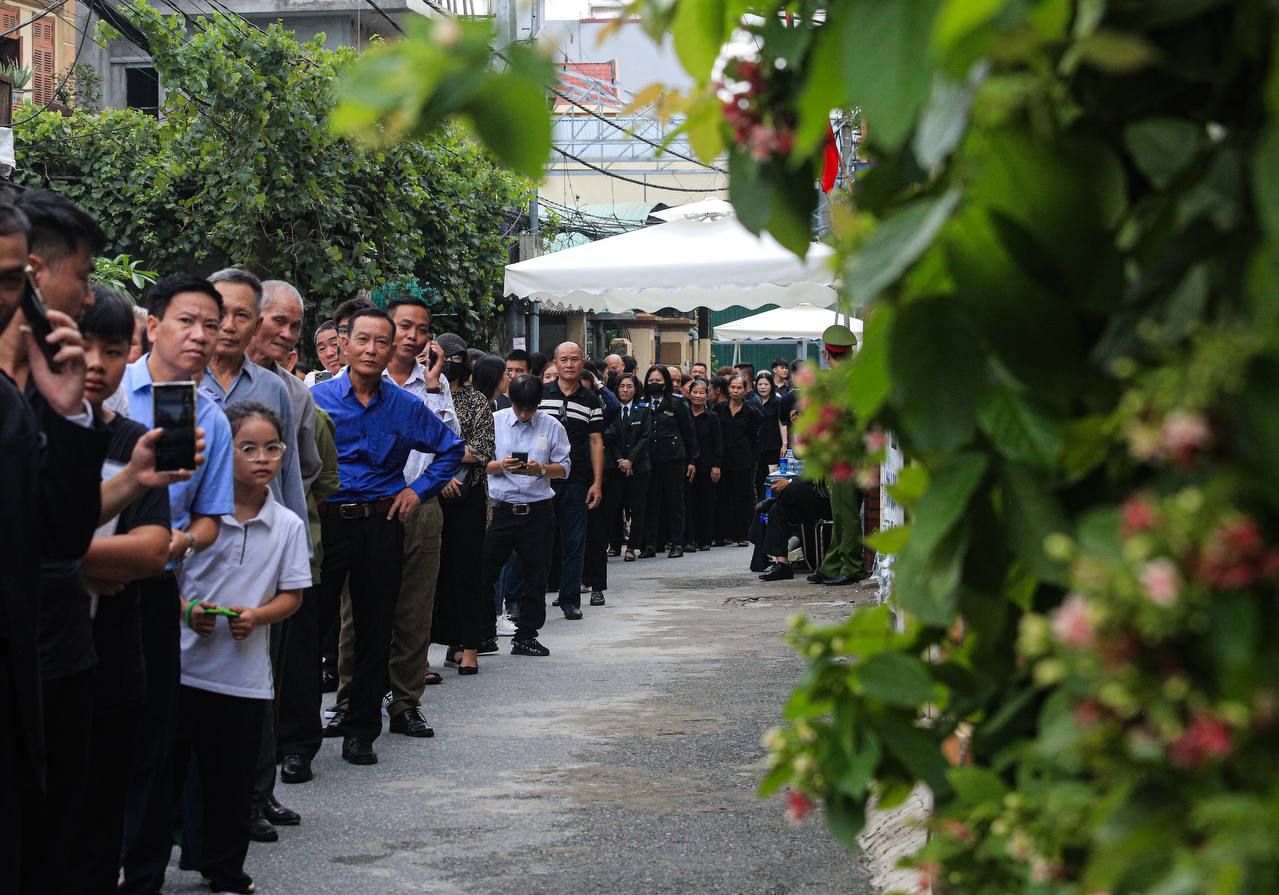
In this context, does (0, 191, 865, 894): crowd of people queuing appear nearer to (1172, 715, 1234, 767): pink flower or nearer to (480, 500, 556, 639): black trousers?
(480, 500, 556, 639): black trousers

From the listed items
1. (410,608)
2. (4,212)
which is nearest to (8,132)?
(410,608)

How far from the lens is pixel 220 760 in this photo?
208 inches

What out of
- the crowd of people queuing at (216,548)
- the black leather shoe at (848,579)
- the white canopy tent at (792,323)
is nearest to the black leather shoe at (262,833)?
the crowd of people queuing at (216,548)

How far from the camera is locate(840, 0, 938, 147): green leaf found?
Answer: 113cm

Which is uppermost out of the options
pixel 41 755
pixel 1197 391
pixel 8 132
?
pixel 8 132

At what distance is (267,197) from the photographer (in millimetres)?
17328

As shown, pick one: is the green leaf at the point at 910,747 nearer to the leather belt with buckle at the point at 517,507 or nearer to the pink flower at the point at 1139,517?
the pink flower at the point at 1139,517

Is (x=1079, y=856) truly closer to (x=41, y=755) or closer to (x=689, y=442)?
(x=41, y=755)

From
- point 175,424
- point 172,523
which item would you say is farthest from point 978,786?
point 172,523

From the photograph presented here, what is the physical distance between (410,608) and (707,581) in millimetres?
8156

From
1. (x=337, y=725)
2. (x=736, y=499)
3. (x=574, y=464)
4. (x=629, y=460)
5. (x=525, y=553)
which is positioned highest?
(x=574, y=464)

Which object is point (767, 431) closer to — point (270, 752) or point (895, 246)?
point (270, 752)

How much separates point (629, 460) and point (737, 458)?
3925 mm

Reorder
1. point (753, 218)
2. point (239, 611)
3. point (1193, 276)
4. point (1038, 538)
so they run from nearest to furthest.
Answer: point (1193, 276) → point (1038, 538) → point (753, 218) → point (239, 611)
